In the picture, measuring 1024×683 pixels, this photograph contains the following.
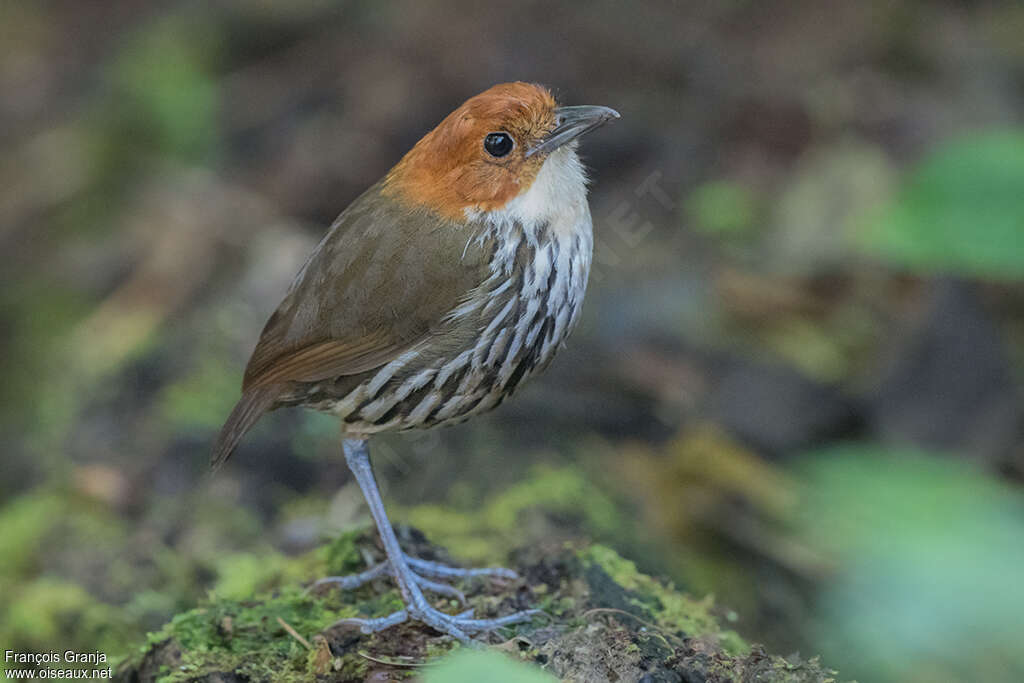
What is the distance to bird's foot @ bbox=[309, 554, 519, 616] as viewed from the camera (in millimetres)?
3343

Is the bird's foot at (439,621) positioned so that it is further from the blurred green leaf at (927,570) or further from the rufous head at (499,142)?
the rufous head at (499,142)

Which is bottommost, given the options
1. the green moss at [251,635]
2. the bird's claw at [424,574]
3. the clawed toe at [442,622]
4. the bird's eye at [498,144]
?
the green moss at [251,635]

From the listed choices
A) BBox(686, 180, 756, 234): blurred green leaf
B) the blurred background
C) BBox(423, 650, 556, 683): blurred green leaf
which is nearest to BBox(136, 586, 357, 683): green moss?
the blurred background

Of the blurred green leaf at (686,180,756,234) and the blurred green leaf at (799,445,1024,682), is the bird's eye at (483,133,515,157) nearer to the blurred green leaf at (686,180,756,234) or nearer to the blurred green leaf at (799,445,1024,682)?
the blurred green leaf at (799,445,1024,682)

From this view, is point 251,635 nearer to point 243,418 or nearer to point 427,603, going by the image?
point 427,603

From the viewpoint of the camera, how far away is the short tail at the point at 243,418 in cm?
342

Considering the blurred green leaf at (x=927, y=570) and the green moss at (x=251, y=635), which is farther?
the green moss at (x=251, y=635)

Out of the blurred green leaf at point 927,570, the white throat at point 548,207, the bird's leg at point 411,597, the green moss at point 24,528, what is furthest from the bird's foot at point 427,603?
the green moss at point 24,528

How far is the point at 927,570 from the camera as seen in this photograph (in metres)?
2.06

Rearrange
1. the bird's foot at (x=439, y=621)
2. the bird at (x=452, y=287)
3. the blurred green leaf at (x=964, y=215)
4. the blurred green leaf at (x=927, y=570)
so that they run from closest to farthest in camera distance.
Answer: the blurred green leaf at (x=927, y=570) < the bird's foot at (x=439, y=621) < the bird at (x=452, y=287) < the blurred green leaf at (x=964, y=215)

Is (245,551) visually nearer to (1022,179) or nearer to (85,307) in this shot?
(85,307)

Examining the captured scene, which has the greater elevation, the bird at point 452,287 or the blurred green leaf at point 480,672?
the bird at point 452,287

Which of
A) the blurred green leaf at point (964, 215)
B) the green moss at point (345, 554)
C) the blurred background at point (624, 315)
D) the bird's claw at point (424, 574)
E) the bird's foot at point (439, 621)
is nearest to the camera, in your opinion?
the bird's foot at point (439, 621)

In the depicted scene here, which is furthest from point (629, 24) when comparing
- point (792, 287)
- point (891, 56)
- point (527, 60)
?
point (792, 287)
